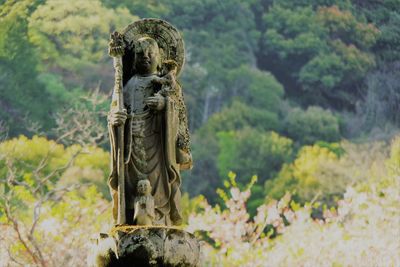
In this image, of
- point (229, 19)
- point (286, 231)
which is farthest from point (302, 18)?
point (286, 231)

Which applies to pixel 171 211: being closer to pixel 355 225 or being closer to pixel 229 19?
pixel 355 225

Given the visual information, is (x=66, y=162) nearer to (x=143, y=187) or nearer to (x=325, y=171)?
(x=325, y=171)

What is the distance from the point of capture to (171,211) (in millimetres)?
9523

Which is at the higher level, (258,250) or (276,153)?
(258,250)

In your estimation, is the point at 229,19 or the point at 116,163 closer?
the point at 116,163

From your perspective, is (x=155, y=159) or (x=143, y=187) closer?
(x=143, y=187)

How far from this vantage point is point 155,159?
955 centimetres

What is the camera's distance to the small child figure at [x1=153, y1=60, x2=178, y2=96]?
9766 mm

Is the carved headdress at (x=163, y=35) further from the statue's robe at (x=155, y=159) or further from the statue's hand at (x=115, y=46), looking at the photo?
the statue's robe at (x=155, y=159)

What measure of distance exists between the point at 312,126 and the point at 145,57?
4624 cm

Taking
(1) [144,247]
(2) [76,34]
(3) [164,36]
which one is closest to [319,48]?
(2) [76,34]

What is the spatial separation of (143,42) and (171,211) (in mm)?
1768

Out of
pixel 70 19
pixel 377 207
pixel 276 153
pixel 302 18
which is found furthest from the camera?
pixel 302 18

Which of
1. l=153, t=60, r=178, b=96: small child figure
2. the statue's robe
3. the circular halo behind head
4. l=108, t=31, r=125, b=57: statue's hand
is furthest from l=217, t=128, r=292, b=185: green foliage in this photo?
the statue's robe
